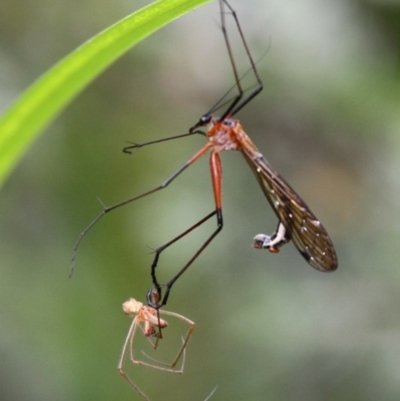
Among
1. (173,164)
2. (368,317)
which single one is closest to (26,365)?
(173,164)

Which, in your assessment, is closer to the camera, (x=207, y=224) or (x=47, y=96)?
(x=47, y=96)

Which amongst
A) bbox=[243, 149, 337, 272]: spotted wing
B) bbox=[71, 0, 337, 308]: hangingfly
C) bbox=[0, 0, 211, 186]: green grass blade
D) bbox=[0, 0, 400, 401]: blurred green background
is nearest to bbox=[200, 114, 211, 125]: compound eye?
bbox=[71, 0, 337, 308]: hangingfly

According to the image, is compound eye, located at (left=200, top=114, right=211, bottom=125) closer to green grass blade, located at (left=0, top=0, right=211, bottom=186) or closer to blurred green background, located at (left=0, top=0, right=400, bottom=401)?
green grass blade, located at (left=0, top=0, right=211, bottom=186)

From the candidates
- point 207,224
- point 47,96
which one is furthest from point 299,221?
point 207,224

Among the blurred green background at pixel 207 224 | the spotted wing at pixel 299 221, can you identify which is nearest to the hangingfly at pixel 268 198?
the spotted wing at pixel 299 221

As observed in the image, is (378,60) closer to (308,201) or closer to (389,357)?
(308,201)

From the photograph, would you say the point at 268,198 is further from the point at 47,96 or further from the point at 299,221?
the point at 47,96

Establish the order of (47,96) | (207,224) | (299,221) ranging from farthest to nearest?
(207,224)
(299,221)
(47,96)
